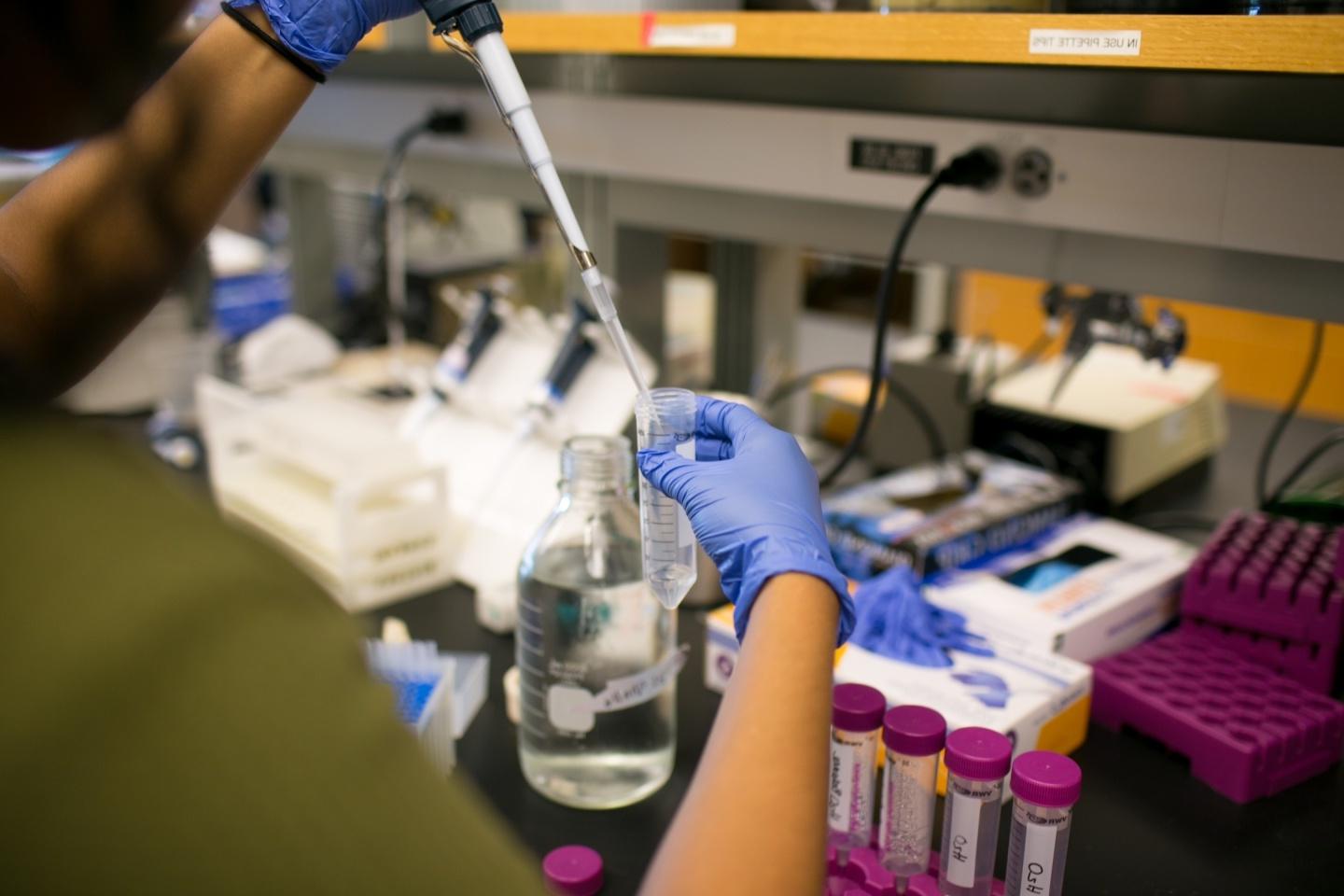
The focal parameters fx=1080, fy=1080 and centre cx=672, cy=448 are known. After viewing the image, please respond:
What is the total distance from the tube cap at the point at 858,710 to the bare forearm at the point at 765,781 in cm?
23

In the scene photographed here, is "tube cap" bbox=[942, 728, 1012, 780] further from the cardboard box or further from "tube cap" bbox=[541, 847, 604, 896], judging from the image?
the cardboard box

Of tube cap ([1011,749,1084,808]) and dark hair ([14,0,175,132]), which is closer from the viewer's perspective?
dark hair ([14,0,175,132])

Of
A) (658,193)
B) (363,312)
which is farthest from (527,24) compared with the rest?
(363,312)

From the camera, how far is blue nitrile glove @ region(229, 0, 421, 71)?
906 mm

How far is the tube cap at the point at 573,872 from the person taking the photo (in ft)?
2.74

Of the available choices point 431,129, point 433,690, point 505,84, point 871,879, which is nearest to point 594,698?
point 433,690

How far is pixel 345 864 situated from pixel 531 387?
1.13 meters

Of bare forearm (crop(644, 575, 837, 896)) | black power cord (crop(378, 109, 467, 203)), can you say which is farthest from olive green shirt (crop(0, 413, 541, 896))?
black power cord (crop(378, 109, 467, 203))

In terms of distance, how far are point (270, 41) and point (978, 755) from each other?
799 mm

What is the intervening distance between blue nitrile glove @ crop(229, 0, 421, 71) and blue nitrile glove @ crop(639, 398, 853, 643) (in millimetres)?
476

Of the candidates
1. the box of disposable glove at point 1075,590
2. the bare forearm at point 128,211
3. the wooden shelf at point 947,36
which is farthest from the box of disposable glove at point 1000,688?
the bare forearm at point 128,211

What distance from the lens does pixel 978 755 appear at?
2.43ft

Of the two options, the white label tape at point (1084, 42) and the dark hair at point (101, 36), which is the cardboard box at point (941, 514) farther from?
the dark hair at point (101, 36)

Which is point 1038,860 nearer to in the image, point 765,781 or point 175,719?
point 765,781
